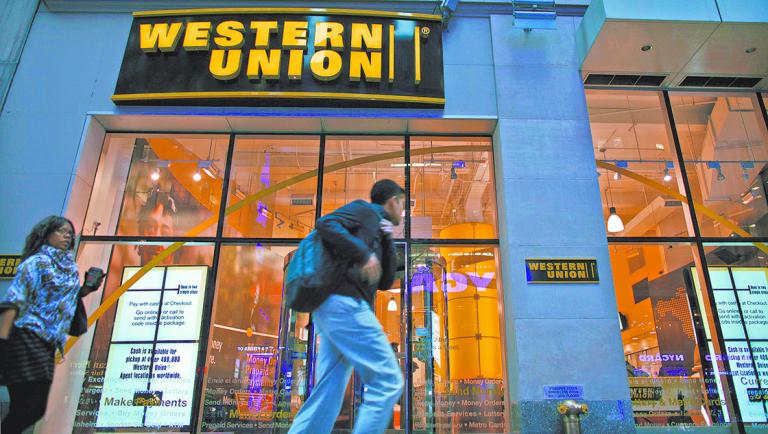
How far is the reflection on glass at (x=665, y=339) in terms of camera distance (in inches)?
239

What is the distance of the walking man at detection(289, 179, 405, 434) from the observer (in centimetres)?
260

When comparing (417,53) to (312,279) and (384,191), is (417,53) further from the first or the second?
(312,279)

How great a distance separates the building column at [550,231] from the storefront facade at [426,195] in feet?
0.09

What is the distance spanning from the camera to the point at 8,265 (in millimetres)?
6066

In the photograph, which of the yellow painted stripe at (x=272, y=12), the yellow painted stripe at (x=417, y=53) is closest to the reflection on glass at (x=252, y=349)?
the yellow painted stripe at (x=417, y=53)

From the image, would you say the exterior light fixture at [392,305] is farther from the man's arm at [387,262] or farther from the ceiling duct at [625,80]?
the ceiling duct at [625,80]

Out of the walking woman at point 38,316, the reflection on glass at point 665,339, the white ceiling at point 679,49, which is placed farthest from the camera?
the white ceiling at point 679,49

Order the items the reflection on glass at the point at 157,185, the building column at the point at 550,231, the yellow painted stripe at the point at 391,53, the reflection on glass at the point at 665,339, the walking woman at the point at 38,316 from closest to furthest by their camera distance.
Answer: the walking woman at the point at 38,316, the building column at the point at 550,231, the reflection on glass at the point at 665,339, the reflection on glass at the point at 157,185, the yellow painted stripe at the point at 391,53

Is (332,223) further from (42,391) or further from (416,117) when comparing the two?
(416,117)

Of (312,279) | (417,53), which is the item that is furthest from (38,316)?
(417,53)

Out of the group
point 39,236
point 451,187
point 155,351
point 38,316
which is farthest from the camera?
point 451,187

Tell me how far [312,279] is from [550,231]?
438 cm

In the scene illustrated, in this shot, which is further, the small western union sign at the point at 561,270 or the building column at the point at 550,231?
the small western union sign at the point at 561,270

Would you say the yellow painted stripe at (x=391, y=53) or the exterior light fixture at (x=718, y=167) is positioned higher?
the yellow painted stripe at (x=391, y=53)
